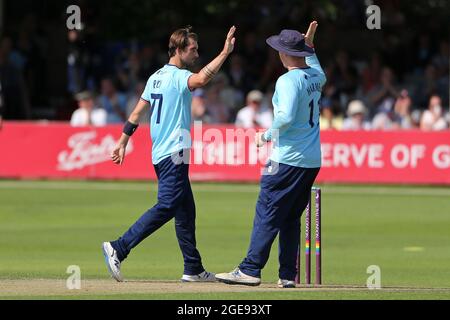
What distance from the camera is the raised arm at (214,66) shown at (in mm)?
11570

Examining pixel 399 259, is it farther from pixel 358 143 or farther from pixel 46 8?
pixel 46 8

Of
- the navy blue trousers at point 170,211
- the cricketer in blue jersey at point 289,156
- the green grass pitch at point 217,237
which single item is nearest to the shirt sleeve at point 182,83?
the navy blue trousers at point 170,211

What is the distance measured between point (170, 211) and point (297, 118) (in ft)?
5.17

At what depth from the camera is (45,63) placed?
3111 cm

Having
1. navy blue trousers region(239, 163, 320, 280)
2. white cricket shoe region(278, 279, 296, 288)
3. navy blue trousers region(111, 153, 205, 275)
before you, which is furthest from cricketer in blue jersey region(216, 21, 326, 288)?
navy blue trousers region(111, 153, 205, 275)

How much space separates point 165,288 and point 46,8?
2137 cm

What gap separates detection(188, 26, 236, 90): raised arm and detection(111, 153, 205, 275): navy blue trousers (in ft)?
2.62

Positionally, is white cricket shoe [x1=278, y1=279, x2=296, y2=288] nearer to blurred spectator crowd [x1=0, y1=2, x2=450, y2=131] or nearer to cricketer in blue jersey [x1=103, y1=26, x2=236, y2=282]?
cricketer in blue jersey [x1=103, y1=26, x2=236, y2=282]

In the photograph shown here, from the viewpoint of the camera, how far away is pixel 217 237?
1781 cm

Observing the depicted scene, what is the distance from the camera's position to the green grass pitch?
12547mm

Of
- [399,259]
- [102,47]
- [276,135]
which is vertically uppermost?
[102,47]

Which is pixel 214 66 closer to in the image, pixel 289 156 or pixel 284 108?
pixel 284 108

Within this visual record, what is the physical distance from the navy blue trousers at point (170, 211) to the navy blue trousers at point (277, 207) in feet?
2.60
